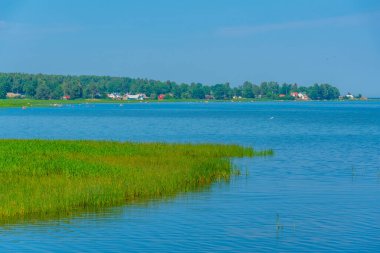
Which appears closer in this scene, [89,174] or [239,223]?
[239,223]

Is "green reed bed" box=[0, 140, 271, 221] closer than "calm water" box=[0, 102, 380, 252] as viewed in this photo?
No

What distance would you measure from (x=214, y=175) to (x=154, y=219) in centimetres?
1477

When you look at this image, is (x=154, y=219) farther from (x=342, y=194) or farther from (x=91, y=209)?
(x=342, y=194)

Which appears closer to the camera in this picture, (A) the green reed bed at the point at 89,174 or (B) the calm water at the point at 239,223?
(B) the calm water at the point at 239,223

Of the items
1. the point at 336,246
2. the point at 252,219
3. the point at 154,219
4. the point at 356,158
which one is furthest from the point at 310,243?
the point at 356,158

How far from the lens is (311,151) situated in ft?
236

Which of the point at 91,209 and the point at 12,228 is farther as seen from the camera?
the point at 91,209

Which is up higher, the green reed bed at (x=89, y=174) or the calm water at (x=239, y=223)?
the green reed bed at (x=89, y=174)

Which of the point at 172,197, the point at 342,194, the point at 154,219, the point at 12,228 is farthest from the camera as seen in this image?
the point at 342,194

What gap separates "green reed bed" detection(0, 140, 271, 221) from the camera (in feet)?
107

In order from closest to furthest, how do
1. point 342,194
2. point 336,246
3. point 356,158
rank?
point 336,246 < point 342,194 < point 356,158

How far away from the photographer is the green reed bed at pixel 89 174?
1289 inches

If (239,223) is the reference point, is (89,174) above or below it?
above

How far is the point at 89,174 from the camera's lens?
4003cm
